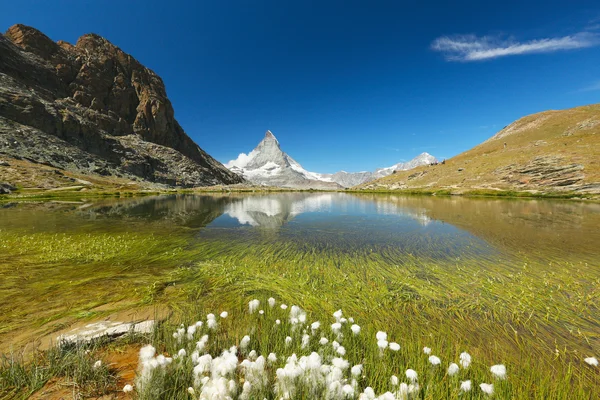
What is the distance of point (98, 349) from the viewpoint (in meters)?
5.87

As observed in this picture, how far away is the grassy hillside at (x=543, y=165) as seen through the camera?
82.2 m

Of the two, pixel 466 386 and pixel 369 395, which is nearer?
pixel 369 395

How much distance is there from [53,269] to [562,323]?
21.5 m

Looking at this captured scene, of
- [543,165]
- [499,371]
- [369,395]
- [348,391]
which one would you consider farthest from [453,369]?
[543,165]

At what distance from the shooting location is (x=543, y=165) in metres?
94.9

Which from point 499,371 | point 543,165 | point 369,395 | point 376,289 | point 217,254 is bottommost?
point 376,289

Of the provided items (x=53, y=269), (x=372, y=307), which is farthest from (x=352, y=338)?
(x=53, y=269)

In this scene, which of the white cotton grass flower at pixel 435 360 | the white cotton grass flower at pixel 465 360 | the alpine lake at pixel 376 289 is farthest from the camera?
the alpine lake at pixel 376 289

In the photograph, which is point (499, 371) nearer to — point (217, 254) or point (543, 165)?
point (217, 254)

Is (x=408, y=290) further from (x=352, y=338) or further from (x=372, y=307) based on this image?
(x=352, y=338)

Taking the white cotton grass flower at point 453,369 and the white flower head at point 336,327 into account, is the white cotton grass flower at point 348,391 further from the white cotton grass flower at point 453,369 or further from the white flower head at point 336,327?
the white cotton grass flower at point 453,369

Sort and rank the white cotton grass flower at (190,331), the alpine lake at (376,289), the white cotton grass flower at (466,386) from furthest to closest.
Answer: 1. the alpine lake at (376,289)
2. the white cotton grass flower at (190,331)
3. the white cotton grass flower at (466,386)

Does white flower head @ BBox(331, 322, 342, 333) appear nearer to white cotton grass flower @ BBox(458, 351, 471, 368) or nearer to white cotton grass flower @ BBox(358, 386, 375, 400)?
white cotton grass flower @ BBox(358, 386, 375, 400)

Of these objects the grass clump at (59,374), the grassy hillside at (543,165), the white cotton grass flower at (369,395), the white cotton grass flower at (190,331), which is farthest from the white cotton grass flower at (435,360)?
the grassy hillside at (543,165)
